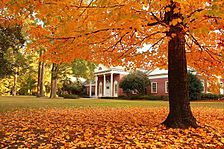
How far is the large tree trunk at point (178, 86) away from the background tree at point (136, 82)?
27.0 m

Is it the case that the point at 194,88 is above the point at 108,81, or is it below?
below

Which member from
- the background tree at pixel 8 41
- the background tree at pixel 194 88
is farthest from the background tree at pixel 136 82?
the background tree at pixel 8 41

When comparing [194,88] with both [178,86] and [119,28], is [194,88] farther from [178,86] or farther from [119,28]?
[119,28]

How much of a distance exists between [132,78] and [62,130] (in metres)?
27.9

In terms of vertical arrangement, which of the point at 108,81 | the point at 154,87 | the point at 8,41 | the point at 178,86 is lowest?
the point at 178,86

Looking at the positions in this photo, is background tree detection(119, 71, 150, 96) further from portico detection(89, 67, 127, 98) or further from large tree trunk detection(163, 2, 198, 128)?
large tree trunk detection(163, 2, 198, 128)

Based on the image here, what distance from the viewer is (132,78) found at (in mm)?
33656

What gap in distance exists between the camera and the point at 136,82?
33625 millimetres

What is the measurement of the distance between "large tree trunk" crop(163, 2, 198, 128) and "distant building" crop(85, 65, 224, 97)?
83.3ft

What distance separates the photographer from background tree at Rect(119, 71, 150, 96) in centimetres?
3356

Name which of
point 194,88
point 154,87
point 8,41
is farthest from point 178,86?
point 154,87

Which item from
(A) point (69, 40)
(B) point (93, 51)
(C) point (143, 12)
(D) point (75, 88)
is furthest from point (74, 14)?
(D) point (75, 88)

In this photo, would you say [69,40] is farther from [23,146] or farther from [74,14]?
[23,146]

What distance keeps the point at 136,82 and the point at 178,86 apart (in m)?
27.4
